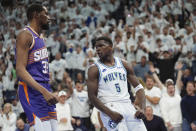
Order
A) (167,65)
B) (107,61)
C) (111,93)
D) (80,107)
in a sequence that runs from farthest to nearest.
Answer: (167,65), (80,107), (107,61), (111,93)

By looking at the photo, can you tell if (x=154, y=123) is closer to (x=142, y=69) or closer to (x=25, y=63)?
(x=142, y=69)

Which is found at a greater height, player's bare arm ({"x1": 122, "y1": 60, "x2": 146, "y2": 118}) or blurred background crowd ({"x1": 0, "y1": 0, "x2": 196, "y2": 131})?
player's bare arm ({"x1": 122, "y1": 60, "x2": 146, "y2": 118})

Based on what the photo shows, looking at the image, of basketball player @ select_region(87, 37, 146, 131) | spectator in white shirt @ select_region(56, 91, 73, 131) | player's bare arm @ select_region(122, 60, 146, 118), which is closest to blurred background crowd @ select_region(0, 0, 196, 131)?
spectator in white shirt @ select_region(56, 91, 73, 131)

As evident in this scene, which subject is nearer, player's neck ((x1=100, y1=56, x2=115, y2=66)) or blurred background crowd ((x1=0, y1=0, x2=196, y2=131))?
player's neck ((x1=100, y1=56, x2=115, y2=66))

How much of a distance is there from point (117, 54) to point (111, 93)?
323 inches

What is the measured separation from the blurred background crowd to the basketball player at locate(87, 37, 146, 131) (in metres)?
3.79

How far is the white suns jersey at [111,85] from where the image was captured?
4758 mm

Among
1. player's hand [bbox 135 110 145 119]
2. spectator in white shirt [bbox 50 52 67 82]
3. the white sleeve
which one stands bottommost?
the white sleeve

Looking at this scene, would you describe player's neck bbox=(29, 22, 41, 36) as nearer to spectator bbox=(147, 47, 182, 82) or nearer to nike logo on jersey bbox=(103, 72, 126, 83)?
nike logo on jersey bbox=(103, 72, 126, 83)

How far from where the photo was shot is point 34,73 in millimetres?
4066

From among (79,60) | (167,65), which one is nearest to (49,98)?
(167,65)

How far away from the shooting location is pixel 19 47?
3945 millimetres

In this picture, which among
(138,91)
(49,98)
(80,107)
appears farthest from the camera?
(80,107)

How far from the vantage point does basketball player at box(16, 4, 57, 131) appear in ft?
12.9
